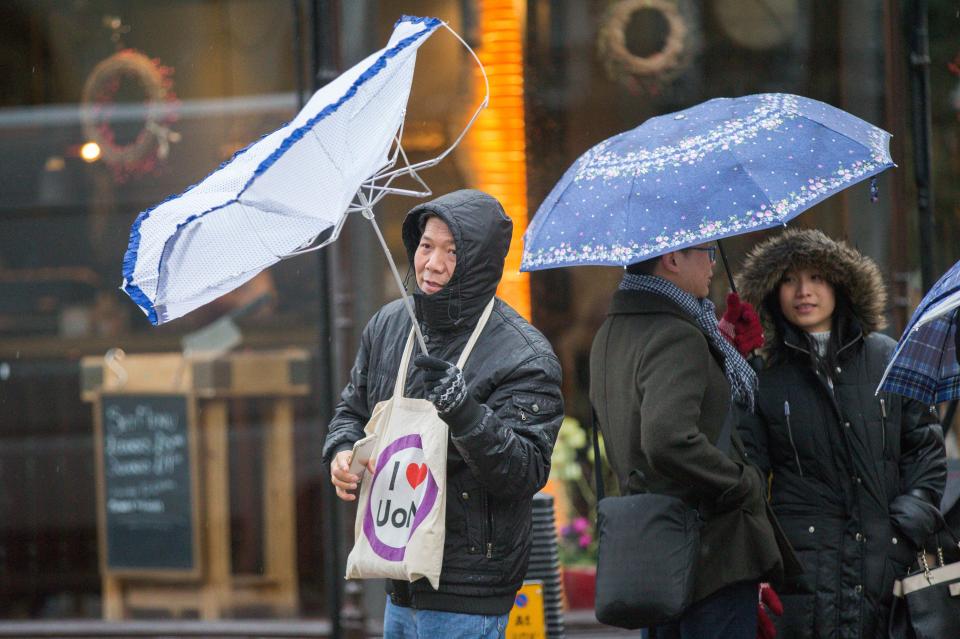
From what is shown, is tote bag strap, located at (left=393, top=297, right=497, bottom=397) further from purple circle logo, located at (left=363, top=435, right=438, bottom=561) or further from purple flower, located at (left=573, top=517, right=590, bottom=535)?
purple flower, located at (left=573, top=517, right=590, bottom=535)

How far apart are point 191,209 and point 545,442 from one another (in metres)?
1.19

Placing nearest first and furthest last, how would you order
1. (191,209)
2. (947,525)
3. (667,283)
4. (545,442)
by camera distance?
(191,209) < (545,442) < (667,283) < (947,525)

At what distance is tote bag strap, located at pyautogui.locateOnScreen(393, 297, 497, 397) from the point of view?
354 cm

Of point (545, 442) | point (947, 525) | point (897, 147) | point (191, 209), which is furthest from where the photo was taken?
point (897, 147)

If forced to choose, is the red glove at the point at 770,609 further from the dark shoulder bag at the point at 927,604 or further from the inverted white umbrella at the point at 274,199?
the inverted white umbrella at the point at 274,199

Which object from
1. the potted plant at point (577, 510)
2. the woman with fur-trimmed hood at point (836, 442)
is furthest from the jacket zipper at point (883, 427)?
the potted plant at point (577, 510)

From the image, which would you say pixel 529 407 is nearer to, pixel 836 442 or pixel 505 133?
pixel 836 442

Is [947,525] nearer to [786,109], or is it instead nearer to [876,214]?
[786,109]

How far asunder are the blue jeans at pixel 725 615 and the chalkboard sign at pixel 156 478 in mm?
3737

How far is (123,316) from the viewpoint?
22.4ft

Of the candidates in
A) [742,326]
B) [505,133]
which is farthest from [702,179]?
[505,133]

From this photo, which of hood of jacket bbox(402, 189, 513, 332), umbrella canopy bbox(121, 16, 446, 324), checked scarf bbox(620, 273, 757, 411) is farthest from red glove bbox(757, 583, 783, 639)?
umbrella canopy bbox(121, 16, 446, 324)

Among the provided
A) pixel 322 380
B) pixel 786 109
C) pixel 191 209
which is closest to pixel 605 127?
pixel 322 380

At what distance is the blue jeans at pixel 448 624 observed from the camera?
3.47 m
